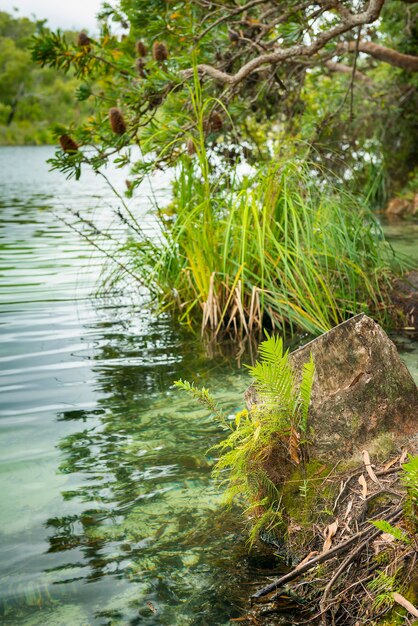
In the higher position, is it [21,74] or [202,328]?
[21,74]

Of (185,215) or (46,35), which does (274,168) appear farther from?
(46,35)

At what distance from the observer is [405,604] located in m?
2.02

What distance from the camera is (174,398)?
4.81 metres

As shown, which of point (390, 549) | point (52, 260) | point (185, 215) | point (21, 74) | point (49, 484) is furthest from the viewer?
point (21, 74)

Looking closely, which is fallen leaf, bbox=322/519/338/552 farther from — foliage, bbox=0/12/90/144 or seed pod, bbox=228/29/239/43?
foliage, bbox=0/12/90/144

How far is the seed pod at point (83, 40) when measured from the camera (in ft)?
18.6

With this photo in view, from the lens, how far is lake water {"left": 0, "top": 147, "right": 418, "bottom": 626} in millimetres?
2572

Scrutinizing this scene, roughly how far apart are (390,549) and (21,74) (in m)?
86.2

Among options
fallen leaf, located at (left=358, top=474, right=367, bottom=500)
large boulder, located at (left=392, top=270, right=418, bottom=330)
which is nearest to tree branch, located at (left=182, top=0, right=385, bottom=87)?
large boulder, located at (left=392, top=270, right=418, bottom=330)

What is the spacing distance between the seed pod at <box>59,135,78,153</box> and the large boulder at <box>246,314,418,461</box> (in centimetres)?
367

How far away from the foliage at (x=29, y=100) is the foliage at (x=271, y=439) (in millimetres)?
69669

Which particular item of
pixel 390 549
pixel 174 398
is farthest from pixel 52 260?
pixel 390 549

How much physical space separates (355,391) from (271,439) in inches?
16.9

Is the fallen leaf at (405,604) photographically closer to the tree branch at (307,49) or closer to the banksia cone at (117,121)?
the tree branch at (307,49)
